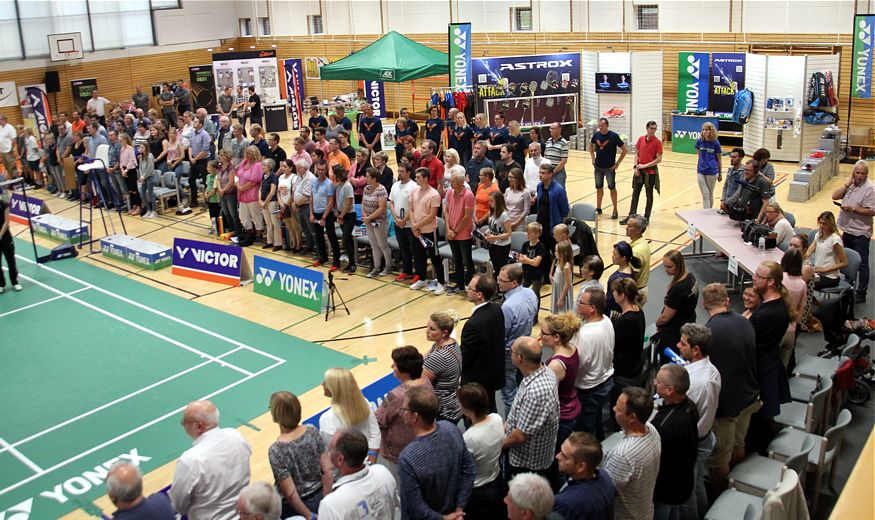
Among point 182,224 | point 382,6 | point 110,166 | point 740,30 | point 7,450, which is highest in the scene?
point 382,6

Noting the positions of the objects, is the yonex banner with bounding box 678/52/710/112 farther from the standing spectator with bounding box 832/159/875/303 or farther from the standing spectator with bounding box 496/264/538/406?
the standing spectator with bounding box 496/264/538/406

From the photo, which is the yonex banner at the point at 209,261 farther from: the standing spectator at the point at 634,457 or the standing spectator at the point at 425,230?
the standing spectator at the point at 634,457

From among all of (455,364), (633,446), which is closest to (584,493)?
(633,446)

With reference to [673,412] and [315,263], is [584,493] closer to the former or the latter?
[673,412]

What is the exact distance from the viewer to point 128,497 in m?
4.11

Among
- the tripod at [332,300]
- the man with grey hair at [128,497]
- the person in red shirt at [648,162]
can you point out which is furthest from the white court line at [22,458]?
the person in red shirt at [648,162]

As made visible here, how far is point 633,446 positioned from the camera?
4418 mm

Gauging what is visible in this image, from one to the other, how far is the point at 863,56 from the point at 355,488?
15.0 metres

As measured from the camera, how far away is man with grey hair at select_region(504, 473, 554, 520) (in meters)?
3.83

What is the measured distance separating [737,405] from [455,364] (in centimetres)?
196

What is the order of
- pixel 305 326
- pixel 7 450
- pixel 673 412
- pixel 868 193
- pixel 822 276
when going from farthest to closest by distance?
1. pixel 305 326
2. pixel 868 193
3. pixel 822 276
4. pixel 7 450
5. pixel 673 412

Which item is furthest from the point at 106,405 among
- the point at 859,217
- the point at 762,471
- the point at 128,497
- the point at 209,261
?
the point at 859,217

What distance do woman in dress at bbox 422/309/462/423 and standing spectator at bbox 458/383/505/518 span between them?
843 millimetres

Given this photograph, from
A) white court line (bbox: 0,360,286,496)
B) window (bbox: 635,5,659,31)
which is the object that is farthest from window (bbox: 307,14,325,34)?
white court line (bbox: 0,360,286,496)
